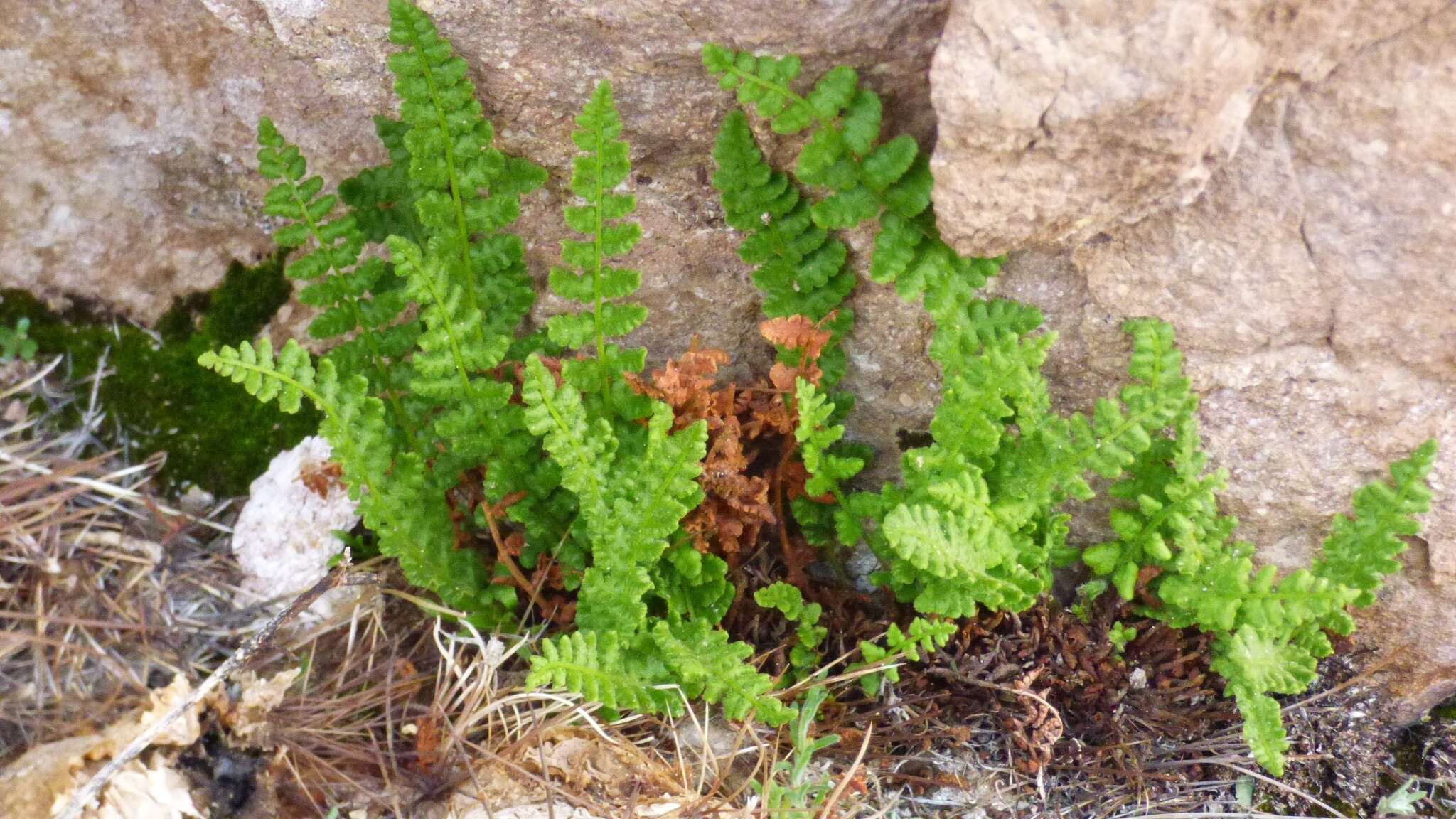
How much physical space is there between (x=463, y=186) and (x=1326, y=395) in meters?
2.44

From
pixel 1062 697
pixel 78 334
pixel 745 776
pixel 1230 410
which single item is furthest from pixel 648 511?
pixel 78 334

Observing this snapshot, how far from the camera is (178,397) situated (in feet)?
13.1

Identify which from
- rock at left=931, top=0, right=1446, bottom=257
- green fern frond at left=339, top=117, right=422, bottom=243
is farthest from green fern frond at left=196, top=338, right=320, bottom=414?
rock at left=931, top=0, right=1446, bottom=257

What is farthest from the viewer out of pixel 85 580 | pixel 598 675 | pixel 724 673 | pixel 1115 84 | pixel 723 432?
pixel 85 580

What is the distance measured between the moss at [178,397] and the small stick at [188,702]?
0.95m

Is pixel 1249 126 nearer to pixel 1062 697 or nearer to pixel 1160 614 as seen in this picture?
pixel 1160 614

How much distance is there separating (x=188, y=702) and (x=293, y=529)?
34.4 inches

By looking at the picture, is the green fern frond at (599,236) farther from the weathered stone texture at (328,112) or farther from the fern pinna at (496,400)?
the weathered stone texture at (328,112)

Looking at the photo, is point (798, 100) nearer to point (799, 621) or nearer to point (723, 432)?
point (723, 432)

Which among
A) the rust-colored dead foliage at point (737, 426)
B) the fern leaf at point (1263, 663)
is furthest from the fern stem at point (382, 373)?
the fern leaf at point (1263, 663)

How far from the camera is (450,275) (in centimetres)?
325

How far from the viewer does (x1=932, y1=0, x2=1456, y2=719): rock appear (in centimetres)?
246

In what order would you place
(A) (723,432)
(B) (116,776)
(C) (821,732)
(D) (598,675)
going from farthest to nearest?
(A) (723,432) → (C) (821,732) → (B) (116,776) → (D) (598,675)

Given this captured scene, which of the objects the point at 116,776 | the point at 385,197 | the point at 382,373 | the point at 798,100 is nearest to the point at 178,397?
the point at 382,373
